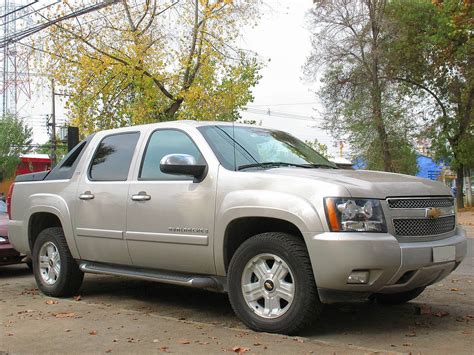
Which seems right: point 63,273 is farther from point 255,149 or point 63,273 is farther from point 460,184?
point 460,184

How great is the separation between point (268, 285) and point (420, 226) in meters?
1.34

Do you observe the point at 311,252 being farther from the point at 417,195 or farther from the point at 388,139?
the point at 388,139

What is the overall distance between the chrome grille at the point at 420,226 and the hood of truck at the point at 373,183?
0.22 meters

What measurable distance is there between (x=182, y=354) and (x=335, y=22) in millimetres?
26190

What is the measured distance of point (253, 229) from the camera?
17.4 ft

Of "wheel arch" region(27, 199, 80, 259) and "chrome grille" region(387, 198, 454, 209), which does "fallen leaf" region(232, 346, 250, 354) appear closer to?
"chrome grille" region(387, 198, 454, 209)

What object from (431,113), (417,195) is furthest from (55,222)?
(431,113)

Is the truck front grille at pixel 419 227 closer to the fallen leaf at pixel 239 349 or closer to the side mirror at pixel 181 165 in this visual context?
the fallen leaf at pixel 239 349

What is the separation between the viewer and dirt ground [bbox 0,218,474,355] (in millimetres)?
4555

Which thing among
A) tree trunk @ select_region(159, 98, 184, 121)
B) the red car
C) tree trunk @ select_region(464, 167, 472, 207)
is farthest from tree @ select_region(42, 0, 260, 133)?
tree trunk @ select_region(464, 167, 472, 207)

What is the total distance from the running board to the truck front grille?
→ 5.44 feet

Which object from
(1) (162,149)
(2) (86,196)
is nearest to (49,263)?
(2) (86,196)

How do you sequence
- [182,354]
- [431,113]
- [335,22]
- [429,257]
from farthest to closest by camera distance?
1. [431,113]
2. [335,22]
3. [429,257]
4. [182,354]

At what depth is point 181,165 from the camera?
17.4ft
